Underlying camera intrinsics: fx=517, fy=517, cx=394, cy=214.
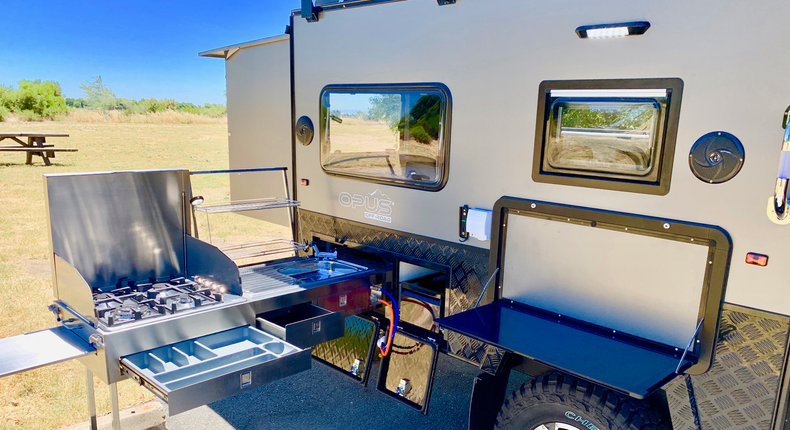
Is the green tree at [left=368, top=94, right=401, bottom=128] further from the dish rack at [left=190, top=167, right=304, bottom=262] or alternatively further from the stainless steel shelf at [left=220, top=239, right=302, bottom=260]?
the stainless steel shelf at [left=220, top=239, right=302, bottom=260]

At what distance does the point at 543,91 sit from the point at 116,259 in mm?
2508

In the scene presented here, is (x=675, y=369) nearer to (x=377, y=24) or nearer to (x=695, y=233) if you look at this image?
(x=695, y=233)


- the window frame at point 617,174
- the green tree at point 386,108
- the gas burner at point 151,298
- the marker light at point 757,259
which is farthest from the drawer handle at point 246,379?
the marker light at point 757,259

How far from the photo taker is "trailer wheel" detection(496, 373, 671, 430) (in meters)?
2.11

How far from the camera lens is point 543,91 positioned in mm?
2504

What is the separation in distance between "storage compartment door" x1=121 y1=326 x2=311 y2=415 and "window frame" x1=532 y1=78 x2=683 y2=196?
4.80 ft

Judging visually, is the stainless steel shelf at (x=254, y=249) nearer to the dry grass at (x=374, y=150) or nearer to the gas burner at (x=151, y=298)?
the gas burner at (x=151, y=298)

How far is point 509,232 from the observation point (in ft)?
8.91

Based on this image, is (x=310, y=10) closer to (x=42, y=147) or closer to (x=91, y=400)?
(x=91, y=400)

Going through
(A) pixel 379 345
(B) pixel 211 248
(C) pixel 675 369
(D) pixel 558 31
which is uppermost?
(D) pixel 558 31

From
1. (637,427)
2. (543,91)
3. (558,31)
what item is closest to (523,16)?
(558,31)

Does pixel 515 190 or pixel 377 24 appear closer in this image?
pixel 515 190

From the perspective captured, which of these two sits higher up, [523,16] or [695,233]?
[523,16]

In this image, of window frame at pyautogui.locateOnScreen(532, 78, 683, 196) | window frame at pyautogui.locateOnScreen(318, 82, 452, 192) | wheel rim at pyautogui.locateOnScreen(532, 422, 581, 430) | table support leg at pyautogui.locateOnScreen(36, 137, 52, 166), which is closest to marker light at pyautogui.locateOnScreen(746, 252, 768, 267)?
window frame at pyautogui.locateOnScreen(532, 78, 683, 196)
